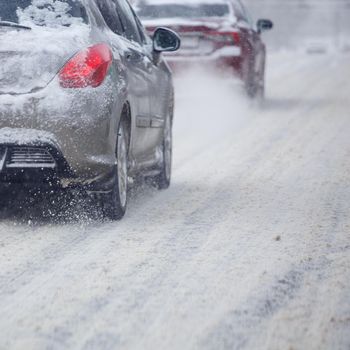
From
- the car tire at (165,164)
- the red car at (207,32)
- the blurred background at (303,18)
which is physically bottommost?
the blurred background at (303,18)

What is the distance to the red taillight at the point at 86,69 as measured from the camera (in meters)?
6.62

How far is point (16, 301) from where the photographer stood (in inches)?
193

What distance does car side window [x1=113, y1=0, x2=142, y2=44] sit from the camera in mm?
8133

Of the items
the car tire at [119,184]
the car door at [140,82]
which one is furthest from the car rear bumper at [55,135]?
the car door at [140,82]

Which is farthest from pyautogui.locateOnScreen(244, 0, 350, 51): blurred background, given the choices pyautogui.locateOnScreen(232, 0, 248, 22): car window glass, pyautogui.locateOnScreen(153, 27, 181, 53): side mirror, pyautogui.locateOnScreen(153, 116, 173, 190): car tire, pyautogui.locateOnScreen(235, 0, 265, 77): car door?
pyautogui.locateOnScreen(153, 27, 181, 53): side mirror

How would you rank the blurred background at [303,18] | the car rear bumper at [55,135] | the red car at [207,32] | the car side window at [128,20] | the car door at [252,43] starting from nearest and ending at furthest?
the car rear bumper at [55,135] < the car side window at [128,20] < the red car at [207,32] < the car door at [252,43] < the blurred background at [303,18]

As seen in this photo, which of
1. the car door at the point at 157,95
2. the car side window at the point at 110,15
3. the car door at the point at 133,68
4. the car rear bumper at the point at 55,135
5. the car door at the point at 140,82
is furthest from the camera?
the car door at the point at 157,95

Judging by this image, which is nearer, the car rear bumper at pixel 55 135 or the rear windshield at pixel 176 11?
the car rear bumper at pixel 55 135

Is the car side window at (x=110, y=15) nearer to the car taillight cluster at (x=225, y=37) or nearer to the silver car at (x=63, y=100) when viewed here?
the silver car at (x=63, y=100)

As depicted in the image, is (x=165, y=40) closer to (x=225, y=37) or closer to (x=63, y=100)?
(x=63, y=100)

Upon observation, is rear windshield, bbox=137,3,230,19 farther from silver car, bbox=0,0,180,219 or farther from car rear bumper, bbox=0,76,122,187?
car rear bumper, bbox=0,76,122,187

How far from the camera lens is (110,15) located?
7.70 m

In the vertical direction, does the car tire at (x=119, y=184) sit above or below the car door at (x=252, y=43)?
above

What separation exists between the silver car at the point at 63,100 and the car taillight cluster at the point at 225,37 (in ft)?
26.8
